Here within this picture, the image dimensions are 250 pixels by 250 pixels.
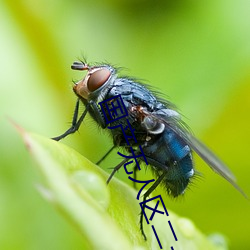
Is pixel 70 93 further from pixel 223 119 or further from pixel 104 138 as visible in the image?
pixel 223 119

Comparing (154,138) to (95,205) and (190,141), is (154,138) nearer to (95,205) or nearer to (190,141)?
(190,141)

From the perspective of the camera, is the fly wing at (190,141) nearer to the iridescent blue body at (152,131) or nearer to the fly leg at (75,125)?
the iridescent blue body at (152,131)

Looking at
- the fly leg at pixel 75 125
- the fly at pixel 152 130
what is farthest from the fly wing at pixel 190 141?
the fly leg at pixel 75 125

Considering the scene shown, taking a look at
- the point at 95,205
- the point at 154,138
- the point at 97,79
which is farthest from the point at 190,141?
the point at 95,205

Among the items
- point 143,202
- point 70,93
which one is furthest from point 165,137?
point 70,93

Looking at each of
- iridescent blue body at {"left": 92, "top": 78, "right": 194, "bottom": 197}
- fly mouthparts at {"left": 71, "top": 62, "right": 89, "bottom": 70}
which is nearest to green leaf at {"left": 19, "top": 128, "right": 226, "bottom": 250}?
iridescent blue body at {"left": 92, "top": 78, "right": 194, "bottom": 197}
